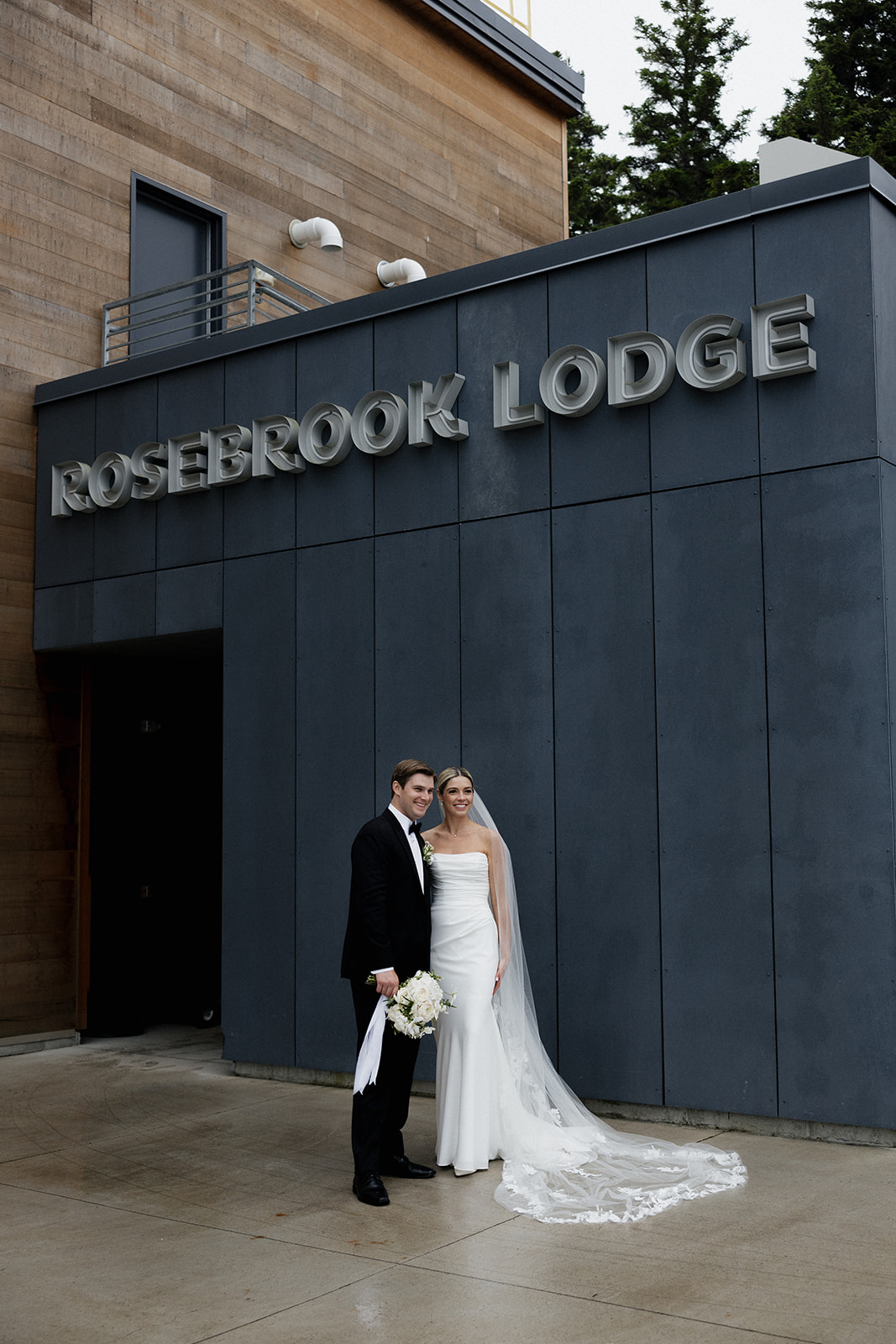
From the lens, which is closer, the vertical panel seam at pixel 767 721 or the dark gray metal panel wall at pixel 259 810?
the vertical panel seam at pixel 767 721

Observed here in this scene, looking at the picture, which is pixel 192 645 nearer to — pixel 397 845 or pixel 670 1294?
pixel 397 845

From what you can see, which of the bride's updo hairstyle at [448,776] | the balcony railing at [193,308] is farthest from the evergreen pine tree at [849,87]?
the bride's updo hairstyle at [448,776]

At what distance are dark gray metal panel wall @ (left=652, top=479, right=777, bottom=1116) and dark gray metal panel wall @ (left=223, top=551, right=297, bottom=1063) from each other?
314 cm

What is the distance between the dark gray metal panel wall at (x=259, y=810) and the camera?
10.1 meters

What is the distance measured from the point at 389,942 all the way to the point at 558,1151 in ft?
4.96

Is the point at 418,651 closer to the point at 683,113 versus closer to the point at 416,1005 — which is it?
the point at 416,1005

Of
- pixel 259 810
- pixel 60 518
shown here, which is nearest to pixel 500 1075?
pixel 259 810

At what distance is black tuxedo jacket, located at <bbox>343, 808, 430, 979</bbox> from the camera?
6.84 meters

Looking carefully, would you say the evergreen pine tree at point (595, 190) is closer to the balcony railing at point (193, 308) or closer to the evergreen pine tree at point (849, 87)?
the evergreen pine tree at point (849, 87)

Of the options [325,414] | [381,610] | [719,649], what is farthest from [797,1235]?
[325,414]

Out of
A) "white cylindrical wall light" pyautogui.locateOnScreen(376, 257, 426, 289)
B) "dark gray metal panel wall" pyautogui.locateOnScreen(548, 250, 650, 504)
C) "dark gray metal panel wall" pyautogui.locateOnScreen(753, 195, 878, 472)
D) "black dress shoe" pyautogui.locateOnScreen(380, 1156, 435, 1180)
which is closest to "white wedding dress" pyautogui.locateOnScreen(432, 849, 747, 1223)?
"black dress shoe" pyautogui.locateOnScreen(380, 1156, 435, 1180)

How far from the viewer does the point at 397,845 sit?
7.06 meters

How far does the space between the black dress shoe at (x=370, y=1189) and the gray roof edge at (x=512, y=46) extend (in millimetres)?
13910

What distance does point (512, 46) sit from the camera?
17156mm
